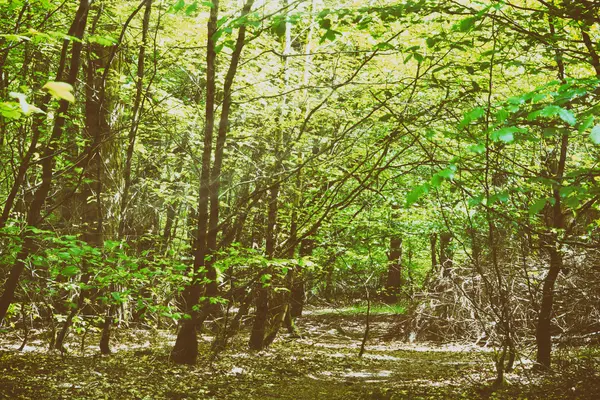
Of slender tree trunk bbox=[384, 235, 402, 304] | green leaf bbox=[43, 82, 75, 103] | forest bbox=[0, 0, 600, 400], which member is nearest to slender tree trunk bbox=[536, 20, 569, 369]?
forest bbox=[0, 0, 600, 400]

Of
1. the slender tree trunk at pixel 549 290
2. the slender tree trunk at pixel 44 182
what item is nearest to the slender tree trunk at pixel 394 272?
the slender tree trunk at pixel 549 290

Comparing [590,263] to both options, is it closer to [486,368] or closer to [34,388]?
[486,368]

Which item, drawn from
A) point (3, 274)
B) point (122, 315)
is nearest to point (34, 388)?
point (3, 274)

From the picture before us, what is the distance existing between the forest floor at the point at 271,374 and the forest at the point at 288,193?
63 millimetres

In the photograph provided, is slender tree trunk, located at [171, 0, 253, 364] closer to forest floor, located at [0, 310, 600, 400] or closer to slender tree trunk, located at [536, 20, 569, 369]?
forest floor, located at [0, 310, 600, 400]

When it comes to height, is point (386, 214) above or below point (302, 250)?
above

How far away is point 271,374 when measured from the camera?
8586mm

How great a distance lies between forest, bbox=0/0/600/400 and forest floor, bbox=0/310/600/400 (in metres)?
0.06

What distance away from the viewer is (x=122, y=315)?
38.9 ft

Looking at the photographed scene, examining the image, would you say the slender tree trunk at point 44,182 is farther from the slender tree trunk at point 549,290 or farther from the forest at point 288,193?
the slender tree trunk at point 549,290

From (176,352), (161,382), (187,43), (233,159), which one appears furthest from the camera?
(233,159)

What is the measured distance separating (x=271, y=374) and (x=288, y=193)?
4.01 metres

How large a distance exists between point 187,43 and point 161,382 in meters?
6.28

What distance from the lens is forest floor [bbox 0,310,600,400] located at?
6508mm
